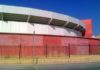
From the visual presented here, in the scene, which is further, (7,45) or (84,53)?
(84,53)

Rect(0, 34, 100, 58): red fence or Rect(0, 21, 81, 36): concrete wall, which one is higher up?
Rect(0, 21, 81, 36): concrete wall

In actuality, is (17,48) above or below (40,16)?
below

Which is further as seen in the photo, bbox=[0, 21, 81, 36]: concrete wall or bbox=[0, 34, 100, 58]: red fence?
bbox=[0, 21, 81, 36]: concrete wall

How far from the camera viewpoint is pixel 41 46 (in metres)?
34.8

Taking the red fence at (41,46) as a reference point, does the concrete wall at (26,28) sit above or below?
above

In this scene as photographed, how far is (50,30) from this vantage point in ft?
141

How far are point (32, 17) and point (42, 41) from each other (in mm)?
6218

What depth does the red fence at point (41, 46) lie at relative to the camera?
3331cm

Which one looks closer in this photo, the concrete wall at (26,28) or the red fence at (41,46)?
the red fence at (41,46)

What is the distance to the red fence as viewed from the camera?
3331 centimetres

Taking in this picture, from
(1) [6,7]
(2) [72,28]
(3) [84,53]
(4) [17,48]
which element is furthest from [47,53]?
(2) [72,28]

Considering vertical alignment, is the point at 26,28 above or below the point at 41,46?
above

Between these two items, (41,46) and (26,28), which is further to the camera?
(26,28)

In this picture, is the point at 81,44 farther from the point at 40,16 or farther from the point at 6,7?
the point at 6,7
